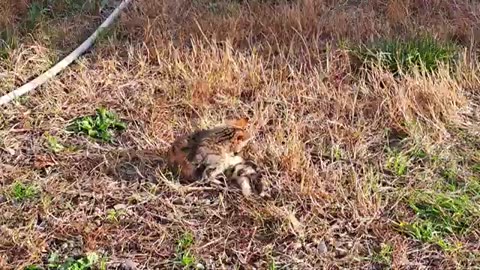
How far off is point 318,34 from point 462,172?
1468 mm

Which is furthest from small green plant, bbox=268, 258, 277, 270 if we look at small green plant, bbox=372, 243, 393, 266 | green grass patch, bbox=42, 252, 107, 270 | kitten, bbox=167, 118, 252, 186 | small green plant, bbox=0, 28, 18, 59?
small green plant, bbox=0, 28, 18, 59

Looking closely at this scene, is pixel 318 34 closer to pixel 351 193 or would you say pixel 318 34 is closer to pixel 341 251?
pixel 351 193

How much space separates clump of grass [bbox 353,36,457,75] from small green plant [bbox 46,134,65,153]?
1735mm

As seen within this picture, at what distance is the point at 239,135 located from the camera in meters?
2.82

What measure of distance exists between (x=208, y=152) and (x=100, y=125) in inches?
31.0

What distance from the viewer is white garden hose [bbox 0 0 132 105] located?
3443mm

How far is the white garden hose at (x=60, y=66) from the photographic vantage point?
3443mm

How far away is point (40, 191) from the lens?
9.26ft

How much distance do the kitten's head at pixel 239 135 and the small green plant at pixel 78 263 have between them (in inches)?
29.6

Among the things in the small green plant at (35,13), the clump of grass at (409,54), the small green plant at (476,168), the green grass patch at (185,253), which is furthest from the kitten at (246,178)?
the small green plant at (35,13)

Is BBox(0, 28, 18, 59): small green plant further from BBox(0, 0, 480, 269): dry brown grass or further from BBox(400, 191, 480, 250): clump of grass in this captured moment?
Answer: BBox(400, 191, 480, 250): clump of grass

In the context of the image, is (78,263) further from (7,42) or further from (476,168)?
(7,42)

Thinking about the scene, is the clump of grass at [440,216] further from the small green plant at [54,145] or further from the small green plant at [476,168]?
the small green plant at [54,145]

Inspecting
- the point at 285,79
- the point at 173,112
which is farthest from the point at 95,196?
the point at 285,79
